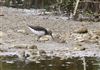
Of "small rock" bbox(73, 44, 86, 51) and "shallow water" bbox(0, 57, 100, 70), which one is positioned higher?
"shallow water" bbox(0, 57, 100, 70)

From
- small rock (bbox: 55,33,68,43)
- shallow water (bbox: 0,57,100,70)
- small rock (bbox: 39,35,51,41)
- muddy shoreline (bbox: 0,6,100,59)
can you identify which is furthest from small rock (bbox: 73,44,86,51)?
small rock (bbox: 39,35,51,41)

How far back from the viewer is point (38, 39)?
13930mm

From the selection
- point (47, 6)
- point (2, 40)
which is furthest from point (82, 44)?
point (47, 6)

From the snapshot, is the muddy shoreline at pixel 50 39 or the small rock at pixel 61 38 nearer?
the muddy shoreline at pixel 50 39

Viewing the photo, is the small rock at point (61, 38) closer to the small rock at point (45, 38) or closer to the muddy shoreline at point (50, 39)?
the muddy shoreline at point (50, 39)

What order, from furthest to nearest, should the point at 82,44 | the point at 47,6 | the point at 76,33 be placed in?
the point at 47,6, the point at 76,33, the point at 82,44

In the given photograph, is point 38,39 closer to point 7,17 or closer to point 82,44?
point 82,44

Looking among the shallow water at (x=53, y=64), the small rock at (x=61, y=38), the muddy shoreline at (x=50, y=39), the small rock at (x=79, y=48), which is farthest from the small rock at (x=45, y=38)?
the shallow water at (x=53, y=64)

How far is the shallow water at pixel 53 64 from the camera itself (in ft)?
33.1

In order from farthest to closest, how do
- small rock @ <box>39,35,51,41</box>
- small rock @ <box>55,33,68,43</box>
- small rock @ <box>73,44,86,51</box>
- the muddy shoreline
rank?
small rock @ <box>39,35,51,41</box>
small rock @ <box>55,33,68,43</box>
small rock @ <box>73,44,86,51</box>
the muddy shoreline

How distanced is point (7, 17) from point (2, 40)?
4.75 m

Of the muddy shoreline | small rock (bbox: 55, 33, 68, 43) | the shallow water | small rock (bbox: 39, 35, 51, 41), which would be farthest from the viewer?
small rock (bbox: 39, 35, 51, 41)

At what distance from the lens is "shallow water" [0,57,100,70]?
10.1 m

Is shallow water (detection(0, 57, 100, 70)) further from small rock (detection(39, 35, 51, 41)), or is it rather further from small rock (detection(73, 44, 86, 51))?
small rock (detection(39, 35, 51, 41))
